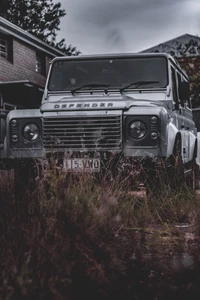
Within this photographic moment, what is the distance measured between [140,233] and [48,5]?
3858 centimetres

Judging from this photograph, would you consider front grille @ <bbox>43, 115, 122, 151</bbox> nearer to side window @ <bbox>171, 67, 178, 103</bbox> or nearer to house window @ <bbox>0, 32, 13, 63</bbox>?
side window @ <bbox>171, 67, 178, 103</bbox>

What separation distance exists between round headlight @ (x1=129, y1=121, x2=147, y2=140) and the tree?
3294cm

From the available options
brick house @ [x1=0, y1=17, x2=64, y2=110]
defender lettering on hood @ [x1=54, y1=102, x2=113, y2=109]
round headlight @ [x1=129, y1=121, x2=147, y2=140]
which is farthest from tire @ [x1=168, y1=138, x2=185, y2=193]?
brick house @ [x1=0, y1=17, x2=64, y2=110]

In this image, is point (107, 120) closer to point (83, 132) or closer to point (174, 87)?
point (83, 132)

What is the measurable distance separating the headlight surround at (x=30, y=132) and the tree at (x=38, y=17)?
32.6 meters

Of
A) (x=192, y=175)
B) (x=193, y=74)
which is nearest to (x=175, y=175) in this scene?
(x=192, y=175)

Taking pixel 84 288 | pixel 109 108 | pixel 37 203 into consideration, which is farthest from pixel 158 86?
pixel 84 288

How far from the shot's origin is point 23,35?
2330cm

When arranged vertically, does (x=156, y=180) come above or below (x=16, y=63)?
below

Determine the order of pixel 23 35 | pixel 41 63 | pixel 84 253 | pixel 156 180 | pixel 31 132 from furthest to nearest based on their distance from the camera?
1. pixel 41 63
2. pixel 23 35
3. pixel 31 132
4. pixel 156 180
5. pixel 84 253

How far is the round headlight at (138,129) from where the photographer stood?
296 inches

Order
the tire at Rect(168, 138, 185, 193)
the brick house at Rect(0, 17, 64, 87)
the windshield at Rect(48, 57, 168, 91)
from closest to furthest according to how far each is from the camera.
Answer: the tire at Rect(168, 138, 185, 193), the windshield at Rect(48, 57, 168, 91), the brick house at Rect(0, 17, 64, 87)

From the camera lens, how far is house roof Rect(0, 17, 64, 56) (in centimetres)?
2180

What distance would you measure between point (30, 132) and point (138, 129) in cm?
135
